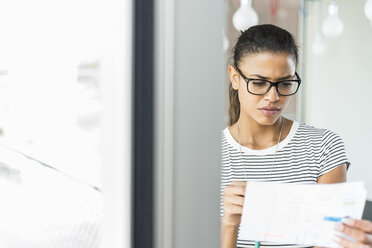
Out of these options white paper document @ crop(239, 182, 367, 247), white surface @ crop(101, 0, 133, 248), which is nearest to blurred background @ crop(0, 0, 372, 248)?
white surface @ crop(101, 0, 133, 248)

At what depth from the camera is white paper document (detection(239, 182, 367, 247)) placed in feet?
2.29

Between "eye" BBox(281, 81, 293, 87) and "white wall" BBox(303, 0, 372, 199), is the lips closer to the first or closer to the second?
"eye" BBox(281, 81, 293, 87)

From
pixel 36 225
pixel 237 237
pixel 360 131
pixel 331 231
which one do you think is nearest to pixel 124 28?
pixel 36 225

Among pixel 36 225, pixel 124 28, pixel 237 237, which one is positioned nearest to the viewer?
pixel 124 28

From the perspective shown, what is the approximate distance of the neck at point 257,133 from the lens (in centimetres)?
115

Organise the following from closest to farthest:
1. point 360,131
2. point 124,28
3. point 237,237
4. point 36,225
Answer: point 124,28, point 36,225, point 237,237, point 360,131

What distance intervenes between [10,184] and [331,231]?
2.09 ft

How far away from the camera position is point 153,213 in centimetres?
49

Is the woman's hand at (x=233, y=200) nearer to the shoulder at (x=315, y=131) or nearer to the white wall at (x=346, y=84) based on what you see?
the shoulder at (x=315, y=131)

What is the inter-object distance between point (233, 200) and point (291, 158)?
293 millimetres

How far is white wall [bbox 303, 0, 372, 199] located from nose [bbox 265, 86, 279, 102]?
210cm

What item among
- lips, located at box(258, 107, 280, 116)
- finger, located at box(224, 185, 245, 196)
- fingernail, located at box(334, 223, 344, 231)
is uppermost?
lips, located at box(258, 107, 280, 116)

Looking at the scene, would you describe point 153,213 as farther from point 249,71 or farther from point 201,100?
point 249,71

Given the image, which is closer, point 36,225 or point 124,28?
point 124,28
